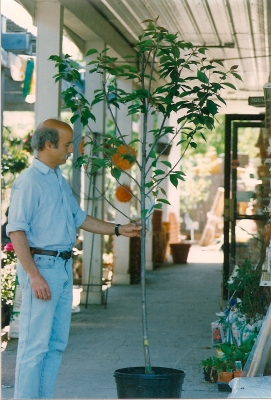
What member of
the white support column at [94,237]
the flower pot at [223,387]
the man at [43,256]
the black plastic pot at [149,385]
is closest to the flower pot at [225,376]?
the flower pot at [223,387]

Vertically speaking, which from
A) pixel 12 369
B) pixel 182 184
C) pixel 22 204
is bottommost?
pixel 12 369

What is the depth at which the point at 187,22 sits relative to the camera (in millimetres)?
7992

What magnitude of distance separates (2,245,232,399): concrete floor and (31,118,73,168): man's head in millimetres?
1708

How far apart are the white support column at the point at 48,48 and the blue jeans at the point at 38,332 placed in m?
2.75

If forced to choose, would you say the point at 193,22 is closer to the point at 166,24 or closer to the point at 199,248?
the point at 166,24

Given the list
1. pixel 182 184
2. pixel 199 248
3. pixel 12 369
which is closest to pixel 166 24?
pixel 12 369

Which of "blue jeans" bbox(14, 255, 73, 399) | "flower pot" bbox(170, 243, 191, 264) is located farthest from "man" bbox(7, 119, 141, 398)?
"flower pot" bbox(170, 243, 191, 264)

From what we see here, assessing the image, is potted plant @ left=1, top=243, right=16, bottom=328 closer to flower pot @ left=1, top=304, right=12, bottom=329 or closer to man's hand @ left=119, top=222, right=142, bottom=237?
flower pot @ left=1, top=304, right=12, bottom=329

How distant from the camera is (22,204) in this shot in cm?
408

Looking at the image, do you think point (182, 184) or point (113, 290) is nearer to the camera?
point (113, 290)

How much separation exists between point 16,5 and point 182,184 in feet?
52.6

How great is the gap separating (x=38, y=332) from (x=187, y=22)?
15.7 ft

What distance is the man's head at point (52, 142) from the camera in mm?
4227

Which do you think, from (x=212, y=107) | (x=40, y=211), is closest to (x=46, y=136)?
(x=40, y=211)
